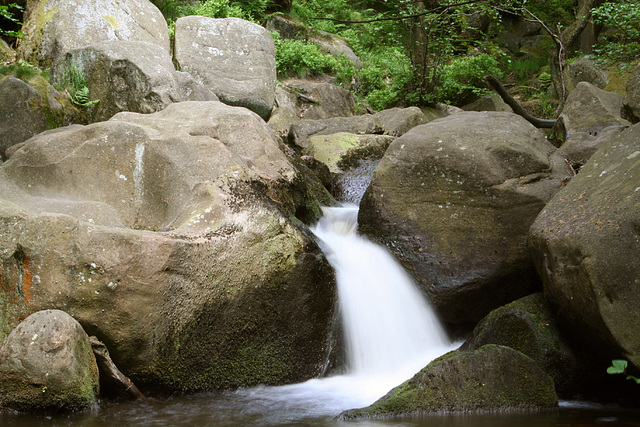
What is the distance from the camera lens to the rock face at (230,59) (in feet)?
34.1

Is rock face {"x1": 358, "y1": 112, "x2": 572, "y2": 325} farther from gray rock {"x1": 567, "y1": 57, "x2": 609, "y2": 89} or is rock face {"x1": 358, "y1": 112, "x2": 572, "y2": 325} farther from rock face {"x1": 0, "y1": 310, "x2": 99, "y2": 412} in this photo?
gray rock {"x1": 567, "y1": 57, "x2": 609, "y2": 89}

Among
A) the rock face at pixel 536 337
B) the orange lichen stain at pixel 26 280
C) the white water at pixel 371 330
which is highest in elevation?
the orange lichen stain at pixel 26 280

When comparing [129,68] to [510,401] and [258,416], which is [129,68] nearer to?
[258,416]

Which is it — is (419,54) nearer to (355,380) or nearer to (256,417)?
(355,380)

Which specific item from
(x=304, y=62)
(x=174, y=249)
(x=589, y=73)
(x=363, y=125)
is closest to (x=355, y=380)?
(x=174, y=249)

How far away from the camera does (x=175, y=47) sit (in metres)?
10.5

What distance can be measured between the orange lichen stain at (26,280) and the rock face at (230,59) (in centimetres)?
674

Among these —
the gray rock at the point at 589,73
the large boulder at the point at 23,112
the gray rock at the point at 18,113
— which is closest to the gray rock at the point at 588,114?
the gray rock at the point at 589,73

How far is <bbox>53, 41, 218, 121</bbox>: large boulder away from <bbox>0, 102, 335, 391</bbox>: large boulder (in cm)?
161

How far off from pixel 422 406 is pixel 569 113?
6.92 meters

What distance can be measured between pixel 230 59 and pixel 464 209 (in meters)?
6.66

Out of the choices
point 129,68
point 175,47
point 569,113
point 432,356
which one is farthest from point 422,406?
point 175,47

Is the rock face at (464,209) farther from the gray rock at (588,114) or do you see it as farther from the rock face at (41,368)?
the rock face at (41,368)

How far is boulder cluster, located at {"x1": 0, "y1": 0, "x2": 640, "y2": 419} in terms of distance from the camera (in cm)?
393
